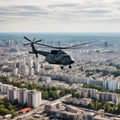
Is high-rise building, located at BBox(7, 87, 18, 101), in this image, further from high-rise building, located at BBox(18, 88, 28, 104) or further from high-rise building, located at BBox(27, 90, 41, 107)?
high-rise building, located at BBox(27, 90, 41, 107)

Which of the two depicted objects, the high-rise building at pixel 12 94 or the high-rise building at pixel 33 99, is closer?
the high-rise building at pixel 33 99

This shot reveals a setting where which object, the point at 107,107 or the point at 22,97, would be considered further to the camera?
the point at 22,97

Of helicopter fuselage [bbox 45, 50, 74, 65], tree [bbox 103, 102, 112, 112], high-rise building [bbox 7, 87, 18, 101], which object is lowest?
tree [bbox 103, 102, 112, 112]

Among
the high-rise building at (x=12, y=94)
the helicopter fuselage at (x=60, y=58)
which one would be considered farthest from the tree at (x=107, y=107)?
the helicopter fuselage at (x=60, y=58)

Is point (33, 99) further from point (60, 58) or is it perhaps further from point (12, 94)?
point (60, 58)

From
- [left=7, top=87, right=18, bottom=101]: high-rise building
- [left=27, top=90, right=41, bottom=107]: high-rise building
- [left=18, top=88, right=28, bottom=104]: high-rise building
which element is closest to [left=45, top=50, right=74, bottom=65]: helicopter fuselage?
[left=27, top=90, right=41, bottom=107]: high-rise building

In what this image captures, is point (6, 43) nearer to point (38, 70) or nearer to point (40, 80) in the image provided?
point (38, 70)

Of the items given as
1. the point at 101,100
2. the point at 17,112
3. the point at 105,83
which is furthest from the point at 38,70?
the point at 17,112

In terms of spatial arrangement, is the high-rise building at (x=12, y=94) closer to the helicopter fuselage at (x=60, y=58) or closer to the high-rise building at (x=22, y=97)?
the high-rise building at (x=22, y=97)

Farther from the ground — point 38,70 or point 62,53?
point 62,53

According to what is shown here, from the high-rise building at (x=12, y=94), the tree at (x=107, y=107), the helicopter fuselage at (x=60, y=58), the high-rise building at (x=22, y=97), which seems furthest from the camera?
the high-rise building at (x=12, y=94)

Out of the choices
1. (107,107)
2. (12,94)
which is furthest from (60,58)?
(12,94)
